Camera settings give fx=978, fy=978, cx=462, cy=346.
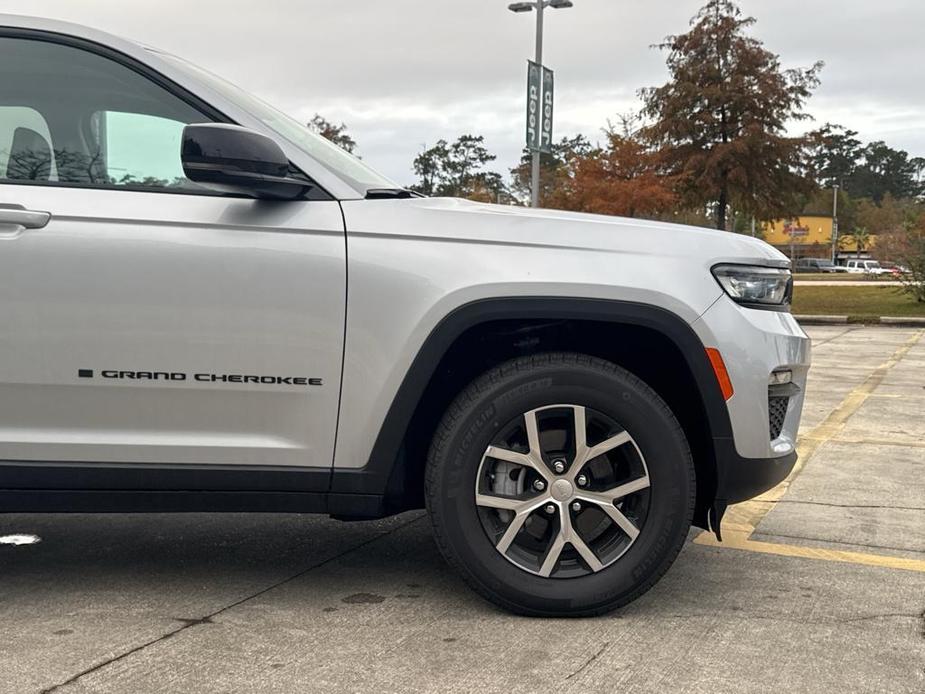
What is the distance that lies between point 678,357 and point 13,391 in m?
2.08

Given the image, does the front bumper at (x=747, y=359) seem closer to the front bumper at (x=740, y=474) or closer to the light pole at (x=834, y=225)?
the front bumper at (x=740, y=474)

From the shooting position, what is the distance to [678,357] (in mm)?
3141

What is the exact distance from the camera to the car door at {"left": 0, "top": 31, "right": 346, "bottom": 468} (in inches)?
116

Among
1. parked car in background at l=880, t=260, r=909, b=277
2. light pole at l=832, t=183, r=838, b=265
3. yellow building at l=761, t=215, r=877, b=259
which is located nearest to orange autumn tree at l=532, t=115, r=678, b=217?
parked car in background at l=880, t=260, r=909, b=277

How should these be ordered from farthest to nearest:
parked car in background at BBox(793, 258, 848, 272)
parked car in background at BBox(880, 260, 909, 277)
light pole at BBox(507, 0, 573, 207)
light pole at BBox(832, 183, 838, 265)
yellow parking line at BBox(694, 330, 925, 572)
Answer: light pole at BBox(832, 183, 838, 265) → parked car in background at BBox(793, 258, 848, 272) → parked car in background at BBox(880, 260, 909, 277) → light pole at BBox(507, 0, 573, 207) → yellow parking line at BBox(694, 330, 925, 572)

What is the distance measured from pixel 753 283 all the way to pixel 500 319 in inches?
33.3

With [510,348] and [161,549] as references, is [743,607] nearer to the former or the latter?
[510,348]

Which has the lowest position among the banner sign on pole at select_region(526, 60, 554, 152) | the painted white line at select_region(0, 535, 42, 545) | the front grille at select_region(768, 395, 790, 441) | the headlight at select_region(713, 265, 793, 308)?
the painted white line at select_region(0, 535, 42, 545)

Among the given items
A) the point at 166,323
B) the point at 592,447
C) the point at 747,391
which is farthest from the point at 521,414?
the point at 166,323

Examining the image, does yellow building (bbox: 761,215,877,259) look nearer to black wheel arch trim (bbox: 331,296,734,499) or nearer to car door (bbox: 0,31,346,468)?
black wheel arch trim (bbox: 331,296,734,499)

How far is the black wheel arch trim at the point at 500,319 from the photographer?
3002 mm

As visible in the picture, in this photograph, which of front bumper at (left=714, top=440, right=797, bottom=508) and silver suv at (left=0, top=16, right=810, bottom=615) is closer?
silver suv at (left=0, top=16, right=810, bottom=615)

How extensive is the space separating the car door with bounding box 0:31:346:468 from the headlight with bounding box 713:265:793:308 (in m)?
1.22

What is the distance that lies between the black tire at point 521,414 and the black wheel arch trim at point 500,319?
13 centimetres
